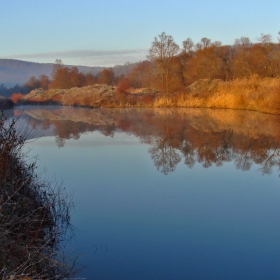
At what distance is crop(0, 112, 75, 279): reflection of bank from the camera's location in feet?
10.1

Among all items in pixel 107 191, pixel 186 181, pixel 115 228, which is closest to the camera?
pixel 115 228

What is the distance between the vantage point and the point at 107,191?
5844mm

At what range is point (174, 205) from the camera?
512 centimetres

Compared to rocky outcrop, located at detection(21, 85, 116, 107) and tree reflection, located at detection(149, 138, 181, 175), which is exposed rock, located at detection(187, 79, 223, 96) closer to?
rocky outcrop, located at detection(21, 85, 116, 107)

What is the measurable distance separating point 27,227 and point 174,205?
2.14 meters

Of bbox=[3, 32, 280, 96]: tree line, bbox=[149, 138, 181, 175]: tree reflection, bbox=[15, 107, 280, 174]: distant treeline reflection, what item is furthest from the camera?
bbox=[3, 32, 280, 96]: tree line

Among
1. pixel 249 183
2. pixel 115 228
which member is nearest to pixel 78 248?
pixel 115 228

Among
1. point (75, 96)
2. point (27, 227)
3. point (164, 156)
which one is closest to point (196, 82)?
point (75, 96)

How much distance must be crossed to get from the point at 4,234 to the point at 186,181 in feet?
12.1

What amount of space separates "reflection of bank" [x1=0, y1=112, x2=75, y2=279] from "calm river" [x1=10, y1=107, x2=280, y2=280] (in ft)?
0.75

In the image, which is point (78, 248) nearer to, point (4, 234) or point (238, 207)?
point (4, 234)

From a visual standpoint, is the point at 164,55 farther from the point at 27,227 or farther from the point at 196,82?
the point at 27,227

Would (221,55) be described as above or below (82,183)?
above

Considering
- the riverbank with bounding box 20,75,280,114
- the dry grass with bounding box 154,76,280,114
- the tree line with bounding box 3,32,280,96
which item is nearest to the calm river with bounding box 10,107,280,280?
the dry grass with bounding box 154,76,280,114
